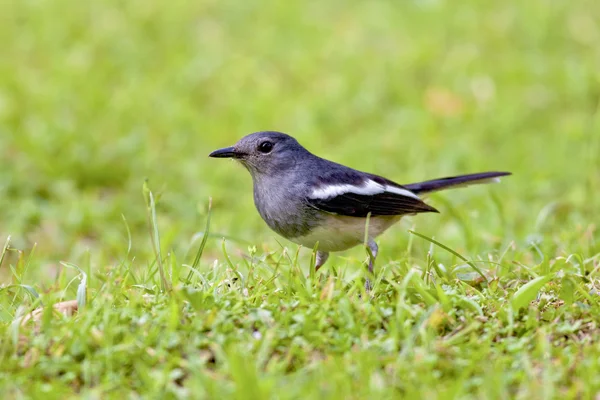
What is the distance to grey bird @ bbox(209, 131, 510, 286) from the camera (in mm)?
5160

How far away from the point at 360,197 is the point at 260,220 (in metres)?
2.93

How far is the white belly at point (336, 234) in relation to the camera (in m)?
5.16

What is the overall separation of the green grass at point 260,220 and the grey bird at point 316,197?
0.74ft

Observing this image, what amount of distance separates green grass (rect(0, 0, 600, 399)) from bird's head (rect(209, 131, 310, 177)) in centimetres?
52

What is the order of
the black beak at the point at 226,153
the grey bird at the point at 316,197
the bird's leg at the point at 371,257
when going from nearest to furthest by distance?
the bird's leg at the point at 371,257 < the grey bird at the point at 316,197 < the black beak at the point at 226,153

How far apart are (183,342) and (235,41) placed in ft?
27.3

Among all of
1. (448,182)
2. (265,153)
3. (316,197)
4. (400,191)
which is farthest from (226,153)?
(448,182)

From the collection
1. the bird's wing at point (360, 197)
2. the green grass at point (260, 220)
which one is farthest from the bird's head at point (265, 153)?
the green grass at point (260, 220)

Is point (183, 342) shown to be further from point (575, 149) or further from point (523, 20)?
point (523, 20)

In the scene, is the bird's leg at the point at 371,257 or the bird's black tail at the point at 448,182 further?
the bird's black tail at the point at 448,182

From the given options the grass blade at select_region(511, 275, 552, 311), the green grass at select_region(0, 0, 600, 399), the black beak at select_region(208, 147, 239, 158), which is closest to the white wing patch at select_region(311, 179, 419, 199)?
the green grass at select_region(0, 0, 600, 399)

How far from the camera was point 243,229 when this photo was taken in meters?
7.94

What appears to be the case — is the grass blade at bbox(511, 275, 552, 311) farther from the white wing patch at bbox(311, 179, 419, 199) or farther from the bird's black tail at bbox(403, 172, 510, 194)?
the bird's black tail at bbox(403, 172, 510, 194)

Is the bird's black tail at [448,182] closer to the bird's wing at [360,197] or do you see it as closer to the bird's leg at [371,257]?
the bird's wing at [360,197]
